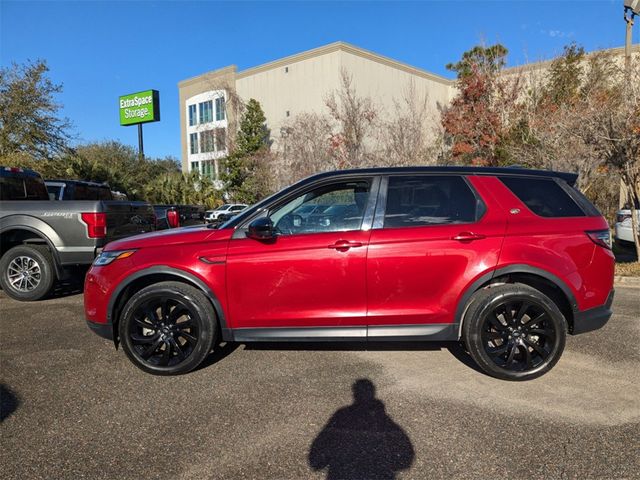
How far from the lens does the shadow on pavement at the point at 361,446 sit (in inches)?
99.4

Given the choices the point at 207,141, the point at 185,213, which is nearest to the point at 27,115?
the point at 185,213

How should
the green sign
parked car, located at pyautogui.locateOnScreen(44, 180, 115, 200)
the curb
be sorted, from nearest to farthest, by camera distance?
the curb
parked car, located at pyautogui.locateOnScreen(44, 180, 115, 200)
the green sign

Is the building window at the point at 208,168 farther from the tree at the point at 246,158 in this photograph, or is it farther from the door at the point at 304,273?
the door at the point at 304,273

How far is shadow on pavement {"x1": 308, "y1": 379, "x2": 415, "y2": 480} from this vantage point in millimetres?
2525

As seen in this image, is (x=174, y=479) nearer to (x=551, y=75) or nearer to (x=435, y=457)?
(x=435, y=457)

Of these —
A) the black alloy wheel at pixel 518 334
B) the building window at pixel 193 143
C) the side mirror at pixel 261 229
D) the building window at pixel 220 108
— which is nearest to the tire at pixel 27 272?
the side mirror at pixel 261 229

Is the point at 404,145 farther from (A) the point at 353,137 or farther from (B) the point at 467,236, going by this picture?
(B) the point at 467,236

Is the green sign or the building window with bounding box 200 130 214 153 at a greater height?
the green sign

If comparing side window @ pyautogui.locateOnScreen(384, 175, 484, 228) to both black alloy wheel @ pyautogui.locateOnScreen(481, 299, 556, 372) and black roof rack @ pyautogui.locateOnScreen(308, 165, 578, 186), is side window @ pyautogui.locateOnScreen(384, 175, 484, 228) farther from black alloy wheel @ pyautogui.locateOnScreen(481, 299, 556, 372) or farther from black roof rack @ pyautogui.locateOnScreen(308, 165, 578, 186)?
black alloy wheel @ pyautogui.locateOnScreen(481, 299, 556, 372)

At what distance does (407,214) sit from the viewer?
3742 millimetres

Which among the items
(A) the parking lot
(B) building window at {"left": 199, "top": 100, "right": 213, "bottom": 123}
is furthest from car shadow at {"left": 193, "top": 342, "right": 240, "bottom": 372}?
(B) building window at {"left": 199, "top": 100, "right": 213, "bottom": 123}

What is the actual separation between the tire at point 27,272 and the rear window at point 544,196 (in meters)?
6.42

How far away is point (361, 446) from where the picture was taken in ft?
9.02

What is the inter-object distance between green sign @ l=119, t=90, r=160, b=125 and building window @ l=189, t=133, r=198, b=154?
15.8ft
